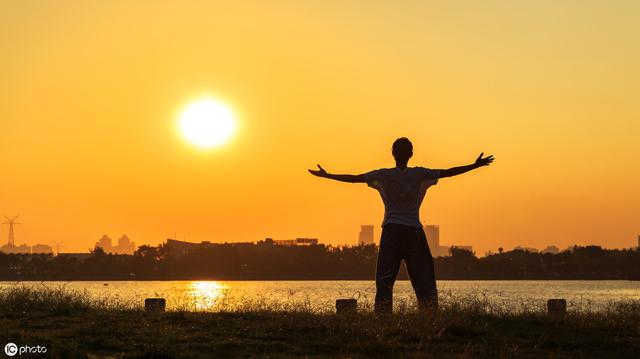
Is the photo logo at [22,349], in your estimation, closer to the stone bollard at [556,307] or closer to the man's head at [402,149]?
the man's head at [402,149]

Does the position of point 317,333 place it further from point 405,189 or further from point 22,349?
point 22,349

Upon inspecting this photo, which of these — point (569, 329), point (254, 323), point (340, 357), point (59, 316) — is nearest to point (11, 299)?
point (59, 316)

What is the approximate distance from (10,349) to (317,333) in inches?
A: 187

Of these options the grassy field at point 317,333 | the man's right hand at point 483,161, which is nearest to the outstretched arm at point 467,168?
the man's right hand at point 483,161

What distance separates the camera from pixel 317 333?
51.4 ft

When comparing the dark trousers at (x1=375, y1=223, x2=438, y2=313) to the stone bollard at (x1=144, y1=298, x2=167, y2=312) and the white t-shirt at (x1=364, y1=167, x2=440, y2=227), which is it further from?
the stone bollard at (x1=144, y1=298, x2=167, y2=312)

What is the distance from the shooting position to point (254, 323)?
1684cm

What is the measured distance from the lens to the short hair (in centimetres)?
1933

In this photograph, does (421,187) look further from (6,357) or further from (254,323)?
(6,357)

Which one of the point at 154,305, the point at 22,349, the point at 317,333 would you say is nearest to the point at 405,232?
the point at 317,333

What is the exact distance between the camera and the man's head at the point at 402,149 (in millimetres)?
19344

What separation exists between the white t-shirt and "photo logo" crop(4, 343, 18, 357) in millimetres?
7937

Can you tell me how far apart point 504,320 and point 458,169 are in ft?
10.3

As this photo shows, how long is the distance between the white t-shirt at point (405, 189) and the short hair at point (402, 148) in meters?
0.28
